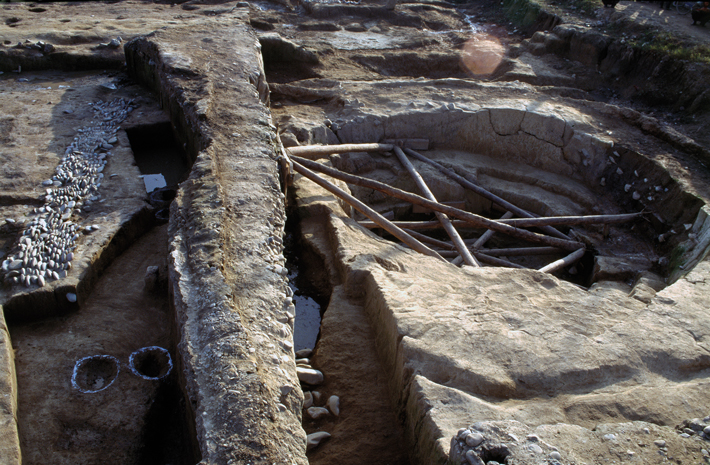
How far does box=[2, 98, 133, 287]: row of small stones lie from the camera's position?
3.39m

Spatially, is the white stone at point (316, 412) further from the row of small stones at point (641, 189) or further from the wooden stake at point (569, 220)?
the row of small stones at point (641, 189)

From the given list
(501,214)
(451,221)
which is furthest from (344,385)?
(501,214)

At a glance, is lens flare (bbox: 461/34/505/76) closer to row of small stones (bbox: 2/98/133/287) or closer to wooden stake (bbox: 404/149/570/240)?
wooden stake (bbox: 404/149/570/240)

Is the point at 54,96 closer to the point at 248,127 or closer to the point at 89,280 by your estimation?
the point at 248,127

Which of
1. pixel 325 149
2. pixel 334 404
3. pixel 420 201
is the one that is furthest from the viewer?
pixel 325 149

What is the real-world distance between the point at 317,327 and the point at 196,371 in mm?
1828

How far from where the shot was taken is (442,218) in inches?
217

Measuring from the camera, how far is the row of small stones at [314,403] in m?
3.02

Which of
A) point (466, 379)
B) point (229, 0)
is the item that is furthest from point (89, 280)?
point (229, 0)

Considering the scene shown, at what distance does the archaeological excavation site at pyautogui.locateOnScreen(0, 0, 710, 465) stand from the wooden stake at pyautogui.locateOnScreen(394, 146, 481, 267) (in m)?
0.03

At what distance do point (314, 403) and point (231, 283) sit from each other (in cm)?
106

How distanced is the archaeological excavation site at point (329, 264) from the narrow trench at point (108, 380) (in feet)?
0.05

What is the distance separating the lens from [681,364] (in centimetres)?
324

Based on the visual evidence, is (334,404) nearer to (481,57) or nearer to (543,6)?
(481,57)
